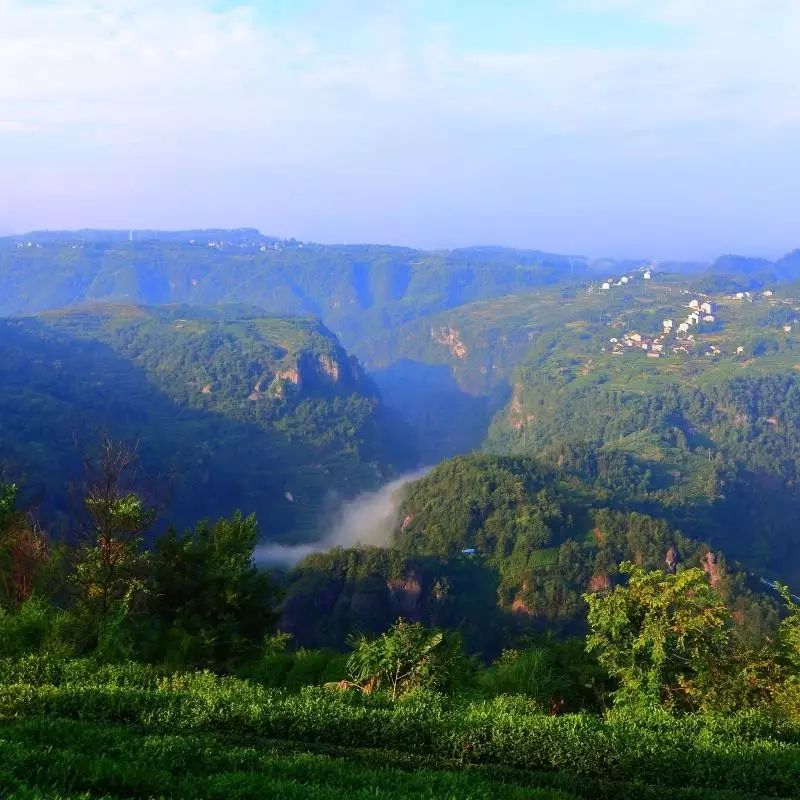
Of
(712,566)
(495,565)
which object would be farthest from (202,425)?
(712,566)

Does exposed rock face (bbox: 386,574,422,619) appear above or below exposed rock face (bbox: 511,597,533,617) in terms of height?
above

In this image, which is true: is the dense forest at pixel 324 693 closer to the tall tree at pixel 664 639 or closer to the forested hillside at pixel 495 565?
the tall tree at pixel 664 639

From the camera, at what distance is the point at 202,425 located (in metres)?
156

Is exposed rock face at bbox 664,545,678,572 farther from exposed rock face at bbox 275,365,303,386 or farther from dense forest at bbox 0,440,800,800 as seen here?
exposed rock face at bbox 275,365,303,386

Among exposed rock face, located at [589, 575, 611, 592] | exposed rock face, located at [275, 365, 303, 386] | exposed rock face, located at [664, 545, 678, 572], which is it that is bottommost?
exposed rock face, located at [589, 575, 611, 592]

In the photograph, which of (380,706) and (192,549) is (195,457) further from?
(380,706)

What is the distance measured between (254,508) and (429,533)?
49.8 m

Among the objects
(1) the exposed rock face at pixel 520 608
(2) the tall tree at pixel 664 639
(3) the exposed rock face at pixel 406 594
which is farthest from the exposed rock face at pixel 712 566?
(2) the tall tree at pixel 664 639

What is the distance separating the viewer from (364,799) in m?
9.77

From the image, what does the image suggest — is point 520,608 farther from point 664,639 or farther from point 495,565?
point 664,639

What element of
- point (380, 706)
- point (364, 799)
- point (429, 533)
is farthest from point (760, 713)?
point (429, 533)

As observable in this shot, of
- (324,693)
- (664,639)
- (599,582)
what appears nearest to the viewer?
(324,693)

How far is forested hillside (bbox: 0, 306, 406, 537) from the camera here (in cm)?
11350

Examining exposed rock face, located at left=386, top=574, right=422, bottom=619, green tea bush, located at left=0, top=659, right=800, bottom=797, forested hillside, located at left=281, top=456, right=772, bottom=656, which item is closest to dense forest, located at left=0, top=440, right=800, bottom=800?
green tea bush, located at left=0, top=659, right=800, bottom=797
